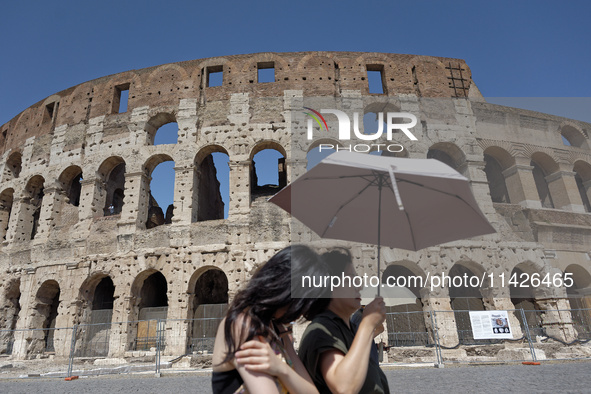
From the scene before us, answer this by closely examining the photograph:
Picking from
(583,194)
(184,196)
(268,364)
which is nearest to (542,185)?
(583,194)

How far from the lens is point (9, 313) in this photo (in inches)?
598

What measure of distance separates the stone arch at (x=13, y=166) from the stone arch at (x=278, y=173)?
11.4 meters

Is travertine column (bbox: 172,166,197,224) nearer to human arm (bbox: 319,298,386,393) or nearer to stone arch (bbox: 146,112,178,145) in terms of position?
stone arch (bbox: 146,112,178,145)

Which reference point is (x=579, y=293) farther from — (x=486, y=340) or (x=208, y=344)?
(x=208, y=344)

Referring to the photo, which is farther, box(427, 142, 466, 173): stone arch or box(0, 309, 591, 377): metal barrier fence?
box(427, 142, 466, 173): stone arch

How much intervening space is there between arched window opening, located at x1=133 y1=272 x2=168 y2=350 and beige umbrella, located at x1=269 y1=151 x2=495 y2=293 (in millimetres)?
9389

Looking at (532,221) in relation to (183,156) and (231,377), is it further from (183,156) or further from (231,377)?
(231,377)

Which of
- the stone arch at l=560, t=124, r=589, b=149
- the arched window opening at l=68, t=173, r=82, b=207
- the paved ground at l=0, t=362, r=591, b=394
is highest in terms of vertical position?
the stone arch at l=560, t=124, r=589, b=149

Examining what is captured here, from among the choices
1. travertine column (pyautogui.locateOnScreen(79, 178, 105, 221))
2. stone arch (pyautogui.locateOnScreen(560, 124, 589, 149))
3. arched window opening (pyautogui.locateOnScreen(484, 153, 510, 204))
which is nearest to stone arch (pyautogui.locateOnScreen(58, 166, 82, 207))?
travertine column (pyautogui.locateOnScreen(79, 178, 105, 221))

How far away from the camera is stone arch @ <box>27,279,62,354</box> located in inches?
541

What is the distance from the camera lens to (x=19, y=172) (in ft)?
60.3

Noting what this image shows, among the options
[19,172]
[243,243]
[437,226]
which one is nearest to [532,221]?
[243,243]

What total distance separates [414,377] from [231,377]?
7.05 meters

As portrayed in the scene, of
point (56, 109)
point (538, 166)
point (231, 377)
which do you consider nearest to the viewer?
point (231, 377)
